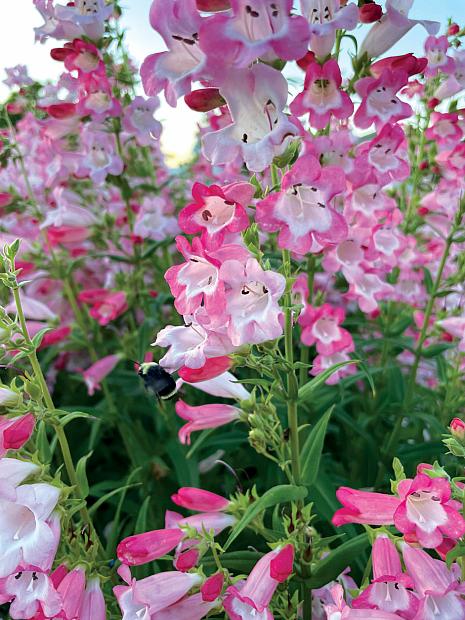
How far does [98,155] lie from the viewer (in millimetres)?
2613

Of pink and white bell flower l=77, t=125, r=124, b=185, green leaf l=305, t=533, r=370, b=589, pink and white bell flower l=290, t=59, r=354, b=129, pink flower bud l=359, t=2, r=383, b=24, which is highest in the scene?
pink flower bud l=359, t=2, r=383, b=24

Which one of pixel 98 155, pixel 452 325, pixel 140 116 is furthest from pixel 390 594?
pixel 98 155

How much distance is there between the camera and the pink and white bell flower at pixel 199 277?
113cm

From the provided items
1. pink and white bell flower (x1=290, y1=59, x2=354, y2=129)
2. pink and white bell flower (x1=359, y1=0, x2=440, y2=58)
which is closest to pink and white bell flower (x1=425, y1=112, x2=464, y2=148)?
pink and white bell flower (x1=359, y1=0, x2=440, y2=58)

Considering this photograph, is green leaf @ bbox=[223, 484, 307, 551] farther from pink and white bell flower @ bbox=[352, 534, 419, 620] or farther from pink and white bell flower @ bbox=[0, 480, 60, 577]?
pink and white bell flower @ bbox=[0, 480, 60, 577]

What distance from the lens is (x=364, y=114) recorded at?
156 centimetres

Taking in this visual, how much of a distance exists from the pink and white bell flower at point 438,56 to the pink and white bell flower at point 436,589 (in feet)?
5.68

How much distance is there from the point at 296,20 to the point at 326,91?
44 centimetres

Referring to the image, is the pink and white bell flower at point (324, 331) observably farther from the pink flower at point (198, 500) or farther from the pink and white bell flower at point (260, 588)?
the pink and white bell flower at point (260, 588)

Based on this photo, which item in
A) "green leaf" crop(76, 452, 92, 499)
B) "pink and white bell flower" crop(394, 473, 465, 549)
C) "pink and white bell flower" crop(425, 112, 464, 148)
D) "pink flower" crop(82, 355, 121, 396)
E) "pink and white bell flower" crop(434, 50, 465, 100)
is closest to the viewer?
"pink and white bell flower" crop(394, 473, 465, 549)

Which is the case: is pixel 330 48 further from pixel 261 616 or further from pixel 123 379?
pixel 123 379

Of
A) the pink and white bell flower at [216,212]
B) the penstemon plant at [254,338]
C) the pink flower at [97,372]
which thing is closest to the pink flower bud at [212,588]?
the penstemon plant at [254,338]

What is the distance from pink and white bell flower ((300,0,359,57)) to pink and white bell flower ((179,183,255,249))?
1.07 feet

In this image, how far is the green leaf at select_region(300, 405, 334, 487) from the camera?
4.82 feet
